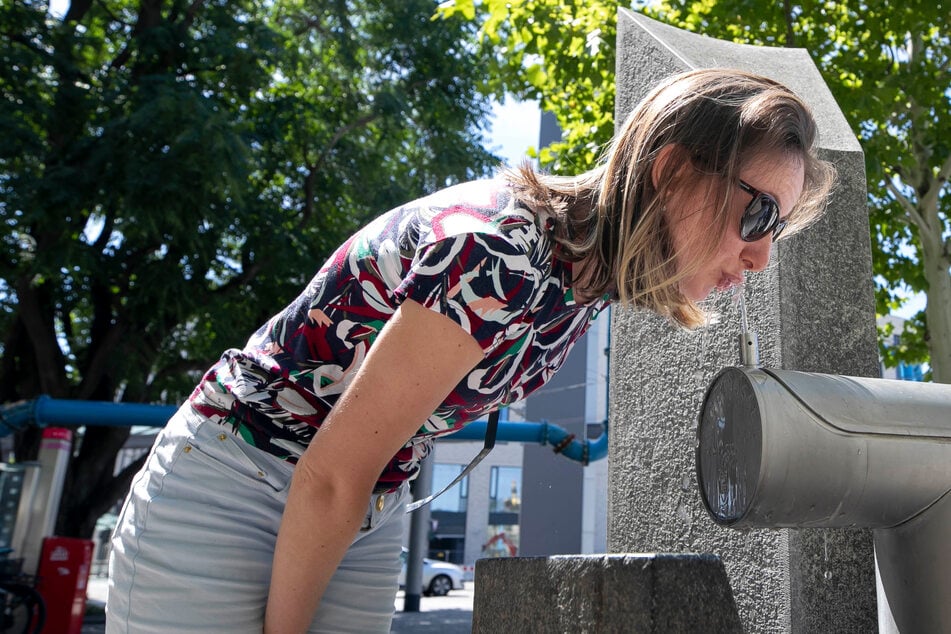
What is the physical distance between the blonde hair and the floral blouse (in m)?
0.05

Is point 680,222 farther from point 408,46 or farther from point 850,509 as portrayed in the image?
point 408,46

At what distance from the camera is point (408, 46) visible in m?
13.0


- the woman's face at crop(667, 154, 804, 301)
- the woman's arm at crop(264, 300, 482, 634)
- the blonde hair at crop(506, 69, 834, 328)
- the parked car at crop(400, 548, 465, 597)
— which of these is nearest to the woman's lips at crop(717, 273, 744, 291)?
the woman's face at crop(667, 154, 804, 301)

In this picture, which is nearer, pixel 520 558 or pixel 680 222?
pixel 680 222

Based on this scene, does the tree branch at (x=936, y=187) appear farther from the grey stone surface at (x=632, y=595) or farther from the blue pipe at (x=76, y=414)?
the grey stone surface at (x=632, y=595)

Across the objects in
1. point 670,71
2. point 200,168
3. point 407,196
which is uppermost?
point 407,196

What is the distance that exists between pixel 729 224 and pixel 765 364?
1024 mm

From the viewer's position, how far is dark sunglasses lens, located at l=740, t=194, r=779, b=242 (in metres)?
1.40

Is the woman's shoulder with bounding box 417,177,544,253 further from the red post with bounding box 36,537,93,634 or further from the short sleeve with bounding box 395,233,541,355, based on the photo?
the red post with bounding box 36,537,93,634

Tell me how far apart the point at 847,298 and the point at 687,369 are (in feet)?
1.46

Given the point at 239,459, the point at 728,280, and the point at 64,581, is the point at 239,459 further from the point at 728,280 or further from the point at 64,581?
the point at 64,581

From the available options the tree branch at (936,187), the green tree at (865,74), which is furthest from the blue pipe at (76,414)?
the tree branch at (936,187)

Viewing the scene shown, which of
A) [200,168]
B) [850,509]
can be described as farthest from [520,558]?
[200,168]

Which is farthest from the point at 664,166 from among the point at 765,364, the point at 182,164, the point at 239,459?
the point at 182,164
